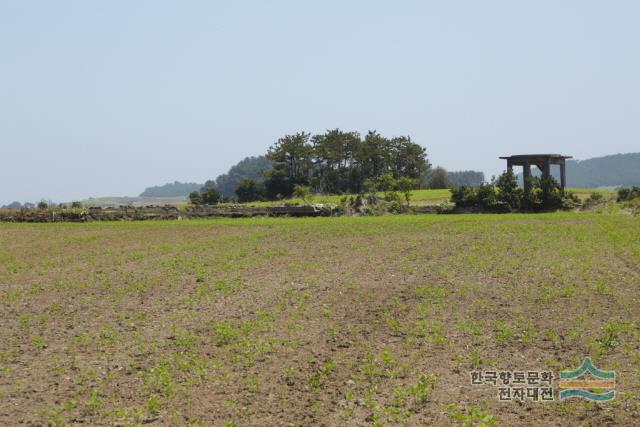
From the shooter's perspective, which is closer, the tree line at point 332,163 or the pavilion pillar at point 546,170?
the pavilion pillar at point 546,170

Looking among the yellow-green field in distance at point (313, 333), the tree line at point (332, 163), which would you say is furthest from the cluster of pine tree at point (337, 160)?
the yellow-green field in distance at point (313, 333)

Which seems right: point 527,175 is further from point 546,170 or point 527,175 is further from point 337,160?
point 337,160

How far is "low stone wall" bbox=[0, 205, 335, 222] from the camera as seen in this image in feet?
132

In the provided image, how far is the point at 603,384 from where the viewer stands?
786cm

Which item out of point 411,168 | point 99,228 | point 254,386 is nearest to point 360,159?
point 411,168

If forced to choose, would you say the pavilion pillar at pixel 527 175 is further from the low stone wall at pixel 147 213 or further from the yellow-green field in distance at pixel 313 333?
the yellow-green field in distance at pixel 313 333

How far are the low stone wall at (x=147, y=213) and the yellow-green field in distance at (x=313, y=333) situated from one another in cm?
2012

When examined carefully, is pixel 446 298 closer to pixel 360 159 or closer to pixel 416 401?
pixel 416 401

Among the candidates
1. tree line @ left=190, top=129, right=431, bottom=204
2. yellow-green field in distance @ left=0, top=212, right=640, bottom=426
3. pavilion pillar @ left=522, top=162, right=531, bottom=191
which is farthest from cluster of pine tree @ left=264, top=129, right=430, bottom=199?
yellow-green field in distance @ left=0, top=212, right=640, bottom=426
